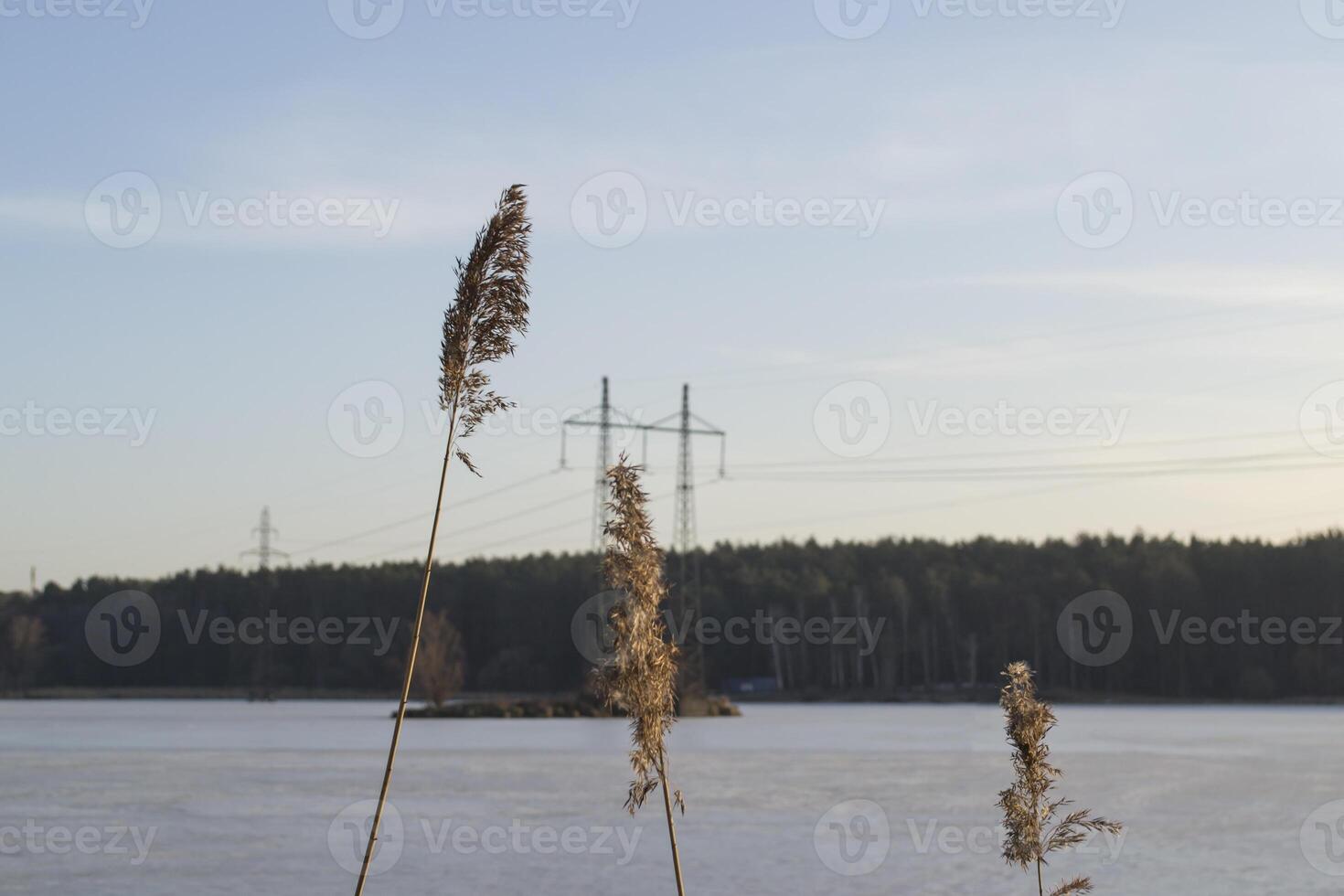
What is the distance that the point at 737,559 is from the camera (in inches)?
5886

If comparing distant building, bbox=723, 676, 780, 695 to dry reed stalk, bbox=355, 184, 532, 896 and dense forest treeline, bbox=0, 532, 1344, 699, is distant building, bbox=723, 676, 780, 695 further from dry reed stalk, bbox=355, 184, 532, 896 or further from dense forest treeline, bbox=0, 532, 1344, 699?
dry reed stalk, bbox=355, 184, 532, 896

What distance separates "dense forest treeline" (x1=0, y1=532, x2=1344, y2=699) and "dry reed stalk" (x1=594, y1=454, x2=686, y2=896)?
9395cm

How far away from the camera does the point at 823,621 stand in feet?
445

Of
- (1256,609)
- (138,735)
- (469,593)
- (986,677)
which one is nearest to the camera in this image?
(138,735)

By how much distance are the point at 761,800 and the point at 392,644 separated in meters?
→ 122

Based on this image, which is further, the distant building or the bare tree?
the distant building

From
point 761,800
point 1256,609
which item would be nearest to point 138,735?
point 761,800

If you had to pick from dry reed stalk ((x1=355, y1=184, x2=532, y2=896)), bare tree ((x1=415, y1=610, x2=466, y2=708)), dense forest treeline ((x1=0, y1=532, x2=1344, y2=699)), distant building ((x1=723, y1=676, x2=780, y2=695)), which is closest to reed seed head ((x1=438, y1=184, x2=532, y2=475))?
dry reed stalk ((x1=355, y1=184, x2=532, y2=896))

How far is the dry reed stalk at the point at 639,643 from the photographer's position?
7418 mm

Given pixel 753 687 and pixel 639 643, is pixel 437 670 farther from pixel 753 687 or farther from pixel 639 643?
pixel 639 643

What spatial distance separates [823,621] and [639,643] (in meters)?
130

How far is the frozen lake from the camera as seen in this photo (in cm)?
2123

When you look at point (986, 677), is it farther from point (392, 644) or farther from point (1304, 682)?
point (392, 644)

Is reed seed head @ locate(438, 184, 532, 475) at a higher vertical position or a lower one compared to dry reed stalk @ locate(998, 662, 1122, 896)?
higher
